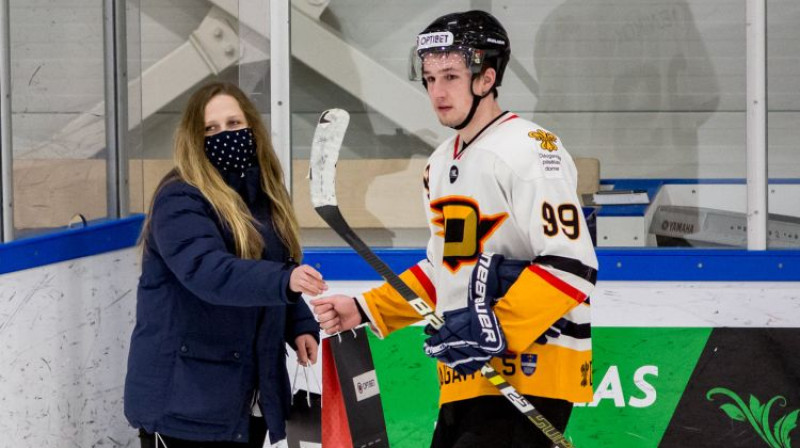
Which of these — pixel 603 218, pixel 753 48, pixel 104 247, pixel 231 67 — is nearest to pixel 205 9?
pixel 231 67

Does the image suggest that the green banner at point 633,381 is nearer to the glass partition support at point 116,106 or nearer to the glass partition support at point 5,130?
the glass partition support at point 116,106

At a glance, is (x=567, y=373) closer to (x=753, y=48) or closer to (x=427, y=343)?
(x=427, y=343)

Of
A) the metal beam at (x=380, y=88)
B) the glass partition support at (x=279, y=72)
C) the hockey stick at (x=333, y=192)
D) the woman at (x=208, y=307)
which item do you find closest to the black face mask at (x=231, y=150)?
the woman at (x=208, y=307)

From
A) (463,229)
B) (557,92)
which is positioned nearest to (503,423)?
(463,229)

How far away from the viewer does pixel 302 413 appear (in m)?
2.25

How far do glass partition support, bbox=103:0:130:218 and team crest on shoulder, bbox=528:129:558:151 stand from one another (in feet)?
5.42

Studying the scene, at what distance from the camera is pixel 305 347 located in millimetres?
2299

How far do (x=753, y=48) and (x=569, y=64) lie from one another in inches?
20.7

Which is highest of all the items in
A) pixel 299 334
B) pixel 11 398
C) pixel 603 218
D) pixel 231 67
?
pixel 231 67

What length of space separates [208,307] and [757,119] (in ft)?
6.04

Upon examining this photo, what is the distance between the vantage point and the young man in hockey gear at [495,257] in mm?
1865

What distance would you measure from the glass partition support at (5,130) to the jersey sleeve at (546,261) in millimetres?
1199

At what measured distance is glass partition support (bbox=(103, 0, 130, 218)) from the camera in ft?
10.9

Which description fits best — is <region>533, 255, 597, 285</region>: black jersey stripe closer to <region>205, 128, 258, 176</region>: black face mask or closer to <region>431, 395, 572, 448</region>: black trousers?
<region>431, 395, 572, 448</region>: black trousers
